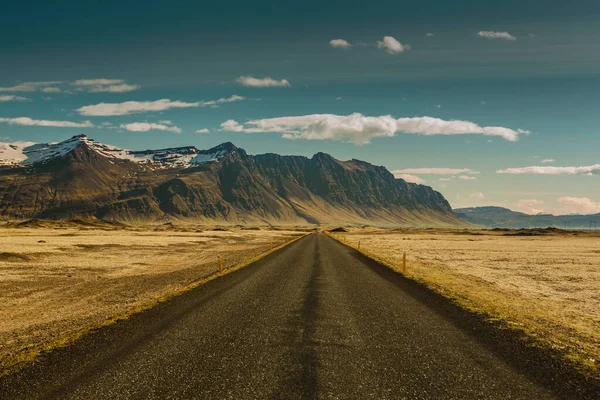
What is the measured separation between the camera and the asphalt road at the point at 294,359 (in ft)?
28.8

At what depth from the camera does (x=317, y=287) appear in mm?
22781

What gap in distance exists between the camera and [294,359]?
34.6 ft

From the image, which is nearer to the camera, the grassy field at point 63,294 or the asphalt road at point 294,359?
the asphalt road at point 294,359

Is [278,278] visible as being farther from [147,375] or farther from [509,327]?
[147,375]

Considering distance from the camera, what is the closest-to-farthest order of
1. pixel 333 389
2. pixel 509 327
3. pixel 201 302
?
pixel 333 389 → pixel 509 327 → pixel 201 302

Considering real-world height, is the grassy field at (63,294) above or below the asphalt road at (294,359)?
below

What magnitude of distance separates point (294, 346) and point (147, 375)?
13.8 ft

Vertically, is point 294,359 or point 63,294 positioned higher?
point 294,359

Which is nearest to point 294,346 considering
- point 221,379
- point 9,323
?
point 221,379

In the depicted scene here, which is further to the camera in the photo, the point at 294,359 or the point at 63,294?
the point at 63,294

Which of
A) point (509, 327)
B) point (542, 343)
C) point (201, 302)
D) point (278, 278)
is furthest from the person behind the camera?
point (278, 278)

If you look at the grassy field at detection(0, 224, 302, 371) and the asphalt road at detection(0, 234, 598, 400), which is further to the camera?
the grassy field at detection(0, 224, 302, 371)

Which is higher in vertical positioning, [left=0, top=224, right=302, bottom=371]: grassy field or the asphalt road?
the asphalt road

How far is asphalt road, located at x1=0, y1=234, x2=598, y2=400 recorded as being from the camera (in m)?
8.77
